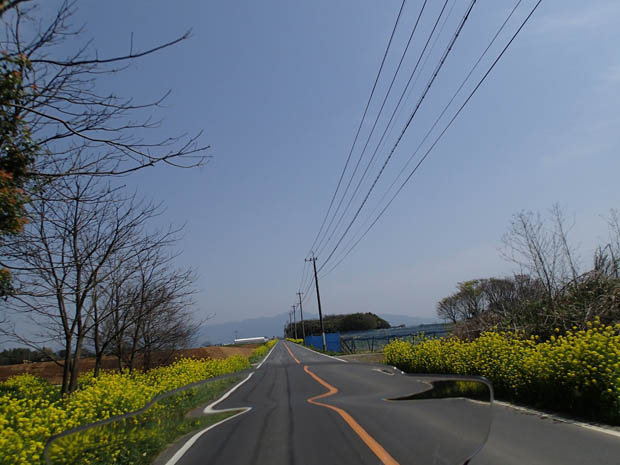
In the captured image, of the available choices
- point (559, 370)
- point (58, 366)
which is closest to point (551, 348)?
point (559, 370)

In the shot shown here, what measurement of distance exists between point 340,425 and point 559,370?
21.2 ft

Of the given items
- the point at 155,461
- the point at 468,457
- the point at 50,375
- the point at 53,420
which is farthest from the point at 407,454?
the point at 50,375

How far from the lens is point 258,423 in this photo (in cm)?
149

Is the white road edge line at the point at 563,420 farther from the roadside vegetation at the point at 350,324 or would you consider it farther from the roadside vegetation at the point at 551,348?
the roadside vegetation at the point at 350,324

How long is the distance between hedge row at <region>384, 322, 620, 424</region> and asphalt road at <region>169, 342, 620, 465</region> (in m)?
4.98

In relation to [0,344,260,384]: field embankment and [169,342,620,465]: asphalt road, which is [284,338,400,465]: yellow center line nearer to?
[169,342,620,465]: asphalt road

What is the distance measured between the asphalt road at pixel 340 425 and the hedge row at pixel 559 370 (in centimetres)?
498

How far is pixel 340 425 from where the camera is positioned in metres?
1.44

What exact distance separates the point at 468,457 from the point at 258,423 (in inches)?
33.9

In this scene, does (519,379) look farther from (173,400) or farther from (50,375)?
(50,375)

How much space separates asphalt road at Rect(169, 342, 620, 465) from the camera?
1263 millimetres

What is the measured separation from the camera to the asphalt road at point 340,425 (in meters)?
1.26

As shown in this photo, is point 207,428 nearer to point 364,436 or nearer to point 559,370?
point 364,436

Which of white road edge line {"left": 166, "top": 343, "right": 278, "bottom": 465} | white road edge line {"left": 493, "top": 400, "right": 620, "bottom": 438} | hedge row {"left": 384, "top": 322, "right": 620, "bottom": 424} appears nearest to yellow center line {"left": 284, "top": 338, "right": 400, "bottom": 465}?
white road edge line {"left": 166, "top": 343, "right": 278, "bottom": 465}
